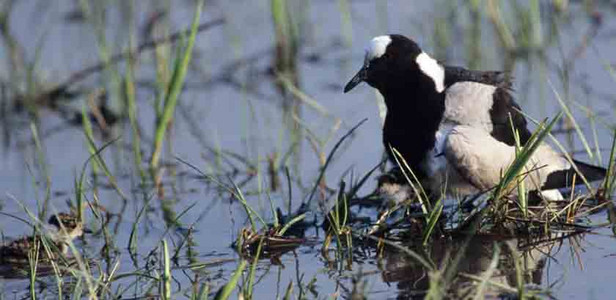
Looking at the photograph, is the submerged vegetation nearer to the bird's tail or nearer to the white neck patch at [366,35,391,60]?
the bird's tail

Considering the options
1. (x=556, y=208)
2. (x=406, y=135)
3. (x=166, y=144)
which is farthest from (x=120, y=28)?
(x=556, y=208)

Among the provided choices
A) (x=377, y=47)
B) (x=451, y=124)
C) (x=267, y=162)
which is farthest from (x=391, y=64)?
(x=267, y=162)

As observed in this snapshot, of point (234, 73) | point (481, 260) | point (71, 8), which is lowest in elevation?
point (481, 260)

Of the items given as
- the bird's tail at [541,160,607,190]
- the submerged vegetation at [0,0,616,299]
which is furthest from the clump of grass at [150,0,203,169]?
the bird's tail at [541,160,607,190]

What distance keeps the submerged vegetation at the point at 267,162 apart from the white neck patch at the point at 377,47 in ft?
1.31

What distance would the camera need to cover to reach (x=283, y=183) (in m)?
5.70

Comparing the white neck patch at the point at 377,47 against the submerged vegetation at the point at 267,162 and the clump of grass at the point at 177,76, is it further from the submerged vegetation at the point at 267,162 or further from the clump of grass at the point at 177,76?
the clump of grass at the point at 177,76

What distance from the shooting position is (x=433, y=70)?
17.4 feet

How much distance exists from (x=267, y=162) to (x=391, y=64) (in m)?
0.87

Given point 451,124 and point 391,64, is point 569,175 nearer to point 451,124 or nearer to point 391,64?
point 451,124

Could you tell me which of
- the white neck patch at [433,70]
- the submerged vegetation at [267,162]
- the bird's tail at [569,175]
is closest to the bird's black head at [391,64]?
the white neck patch at [433,70]

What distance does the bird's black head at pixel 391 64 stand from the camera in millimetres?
5352

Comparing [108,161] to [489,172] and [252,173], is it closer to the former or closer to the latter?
[252,173]

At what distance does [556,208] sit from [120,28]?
12.7ft
